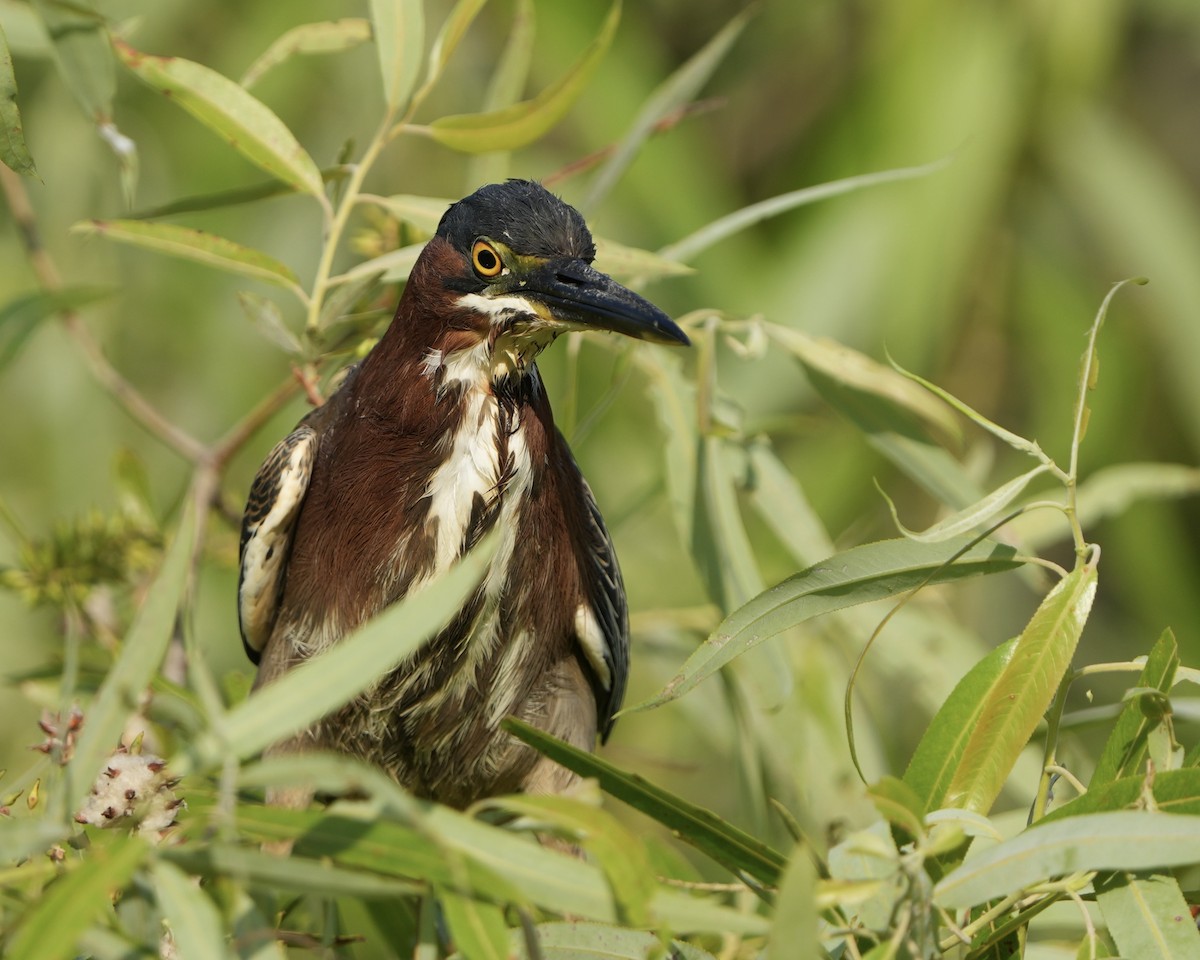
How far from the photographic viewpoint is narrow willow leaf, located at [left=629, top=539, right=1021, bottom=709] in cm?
212

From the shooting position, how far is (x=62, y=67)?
2.69m

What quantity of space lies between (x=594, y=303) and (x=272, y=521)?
857mm

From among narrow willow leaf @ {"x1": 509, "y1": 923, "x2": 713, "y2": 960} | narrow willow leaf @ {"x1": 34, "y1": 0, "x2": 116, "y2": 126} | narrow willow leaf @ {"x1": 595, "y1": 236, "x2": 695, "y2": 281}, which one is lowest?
narrow willow leaf @ {"x1": 509, "y1": 923, "x2": 713, "y2": 960}

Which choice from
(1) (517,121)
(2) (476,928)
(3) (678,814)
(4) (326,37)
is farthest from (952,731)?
(4) (326,37)

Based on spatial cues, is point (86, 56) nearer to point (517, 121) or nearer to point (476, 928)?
point (517, 121)

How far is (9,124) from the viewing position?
7.18ft

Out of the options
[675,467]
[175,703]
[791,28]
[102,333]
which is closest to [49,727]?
[175,703]

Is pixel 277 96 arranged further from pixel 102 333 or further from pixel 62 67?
pixel 62 67

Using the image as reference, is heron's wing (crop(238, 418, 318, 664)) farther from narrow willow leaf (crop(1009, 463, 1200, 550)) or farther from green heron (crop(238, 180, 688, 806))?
narrow willow leaf (crop(1009, 463, 1200, 550))

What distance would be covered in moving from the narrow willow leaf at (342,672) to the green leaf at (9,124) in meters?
1.04

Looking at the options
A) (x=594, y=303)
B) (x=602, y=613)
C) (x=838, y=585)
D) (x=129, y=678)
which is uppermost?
(x=594, y=303)

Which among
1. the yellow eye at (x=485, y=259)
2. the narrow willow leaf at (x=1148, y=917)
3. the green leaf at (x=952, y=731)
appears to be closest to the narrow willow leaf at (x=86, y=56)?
the yellow eye at (x=485, y=259)

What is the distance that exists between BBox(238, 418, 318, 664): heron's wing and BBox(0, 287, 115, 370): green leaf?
568mm

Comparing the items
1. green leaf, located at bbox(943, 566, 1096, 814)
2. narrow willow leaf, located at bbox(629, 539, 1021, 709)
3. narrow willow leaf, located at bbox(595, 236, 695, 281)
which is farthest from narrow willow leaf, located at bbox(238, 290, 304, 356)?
green leaf, located at bbox(943, 566, 1096, 814)
